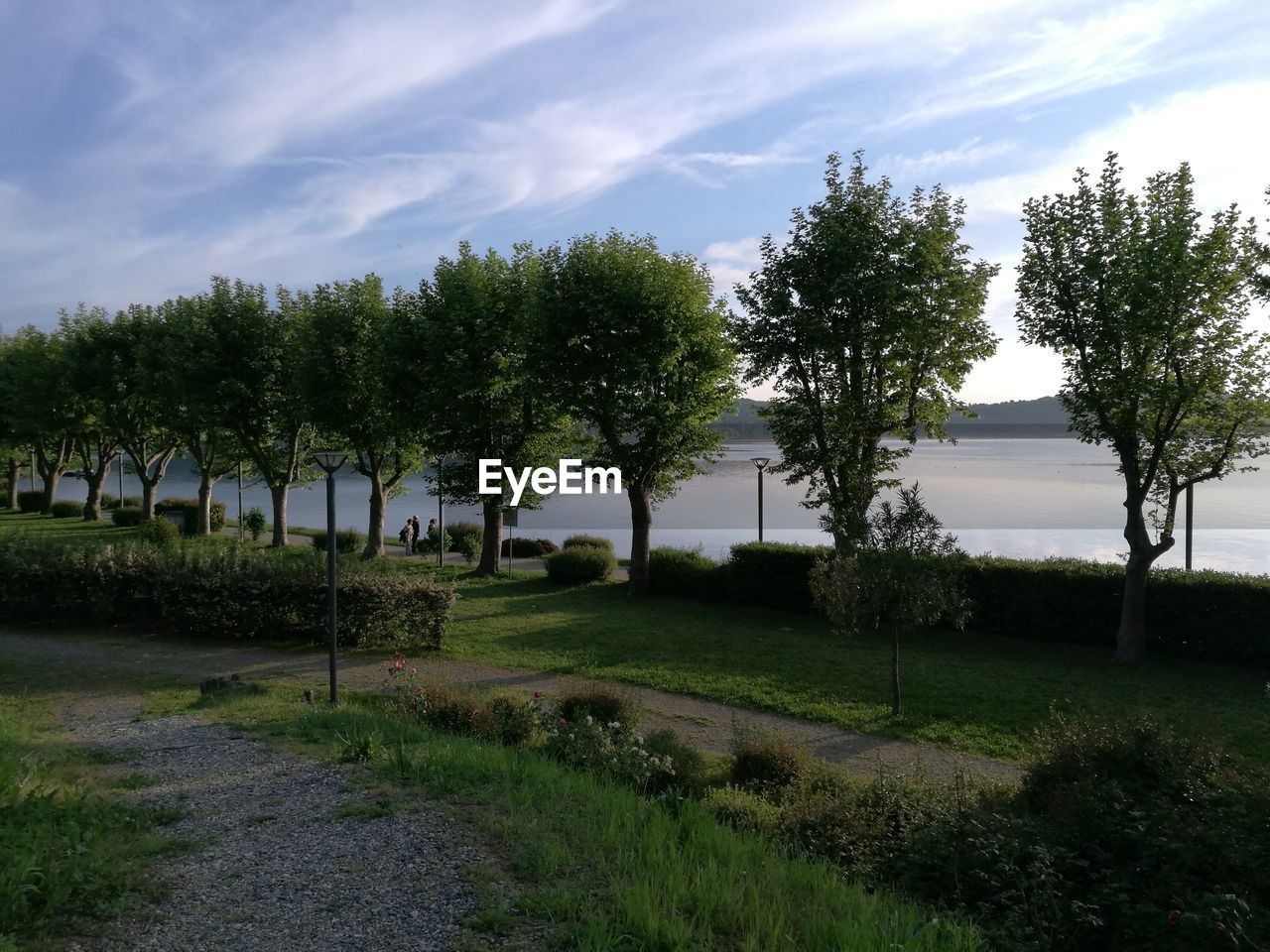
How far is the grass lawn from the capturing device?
11.7 metres

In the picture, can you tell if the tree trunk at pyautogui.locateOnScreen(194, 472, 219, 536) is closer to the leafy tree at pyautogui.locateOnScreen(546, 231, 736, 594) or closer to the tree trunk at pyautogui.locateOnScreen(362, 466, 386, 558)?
the tree trunk at pyautogui.locateOnScreen(362, 466, 386, 558)

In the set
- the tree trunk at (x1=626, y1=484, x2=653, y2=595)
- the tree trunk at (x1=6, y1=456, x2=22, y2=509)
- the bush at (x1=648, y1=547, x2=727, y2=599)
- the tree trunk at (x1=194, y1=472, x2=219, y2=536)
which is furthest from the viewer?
the tree trunk at (x1=6, y1=456, x2=22, y2=509)

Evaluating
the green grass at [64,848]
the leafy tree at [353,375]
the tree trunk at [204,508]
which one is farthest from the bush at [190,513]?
the green grass at [64,848]

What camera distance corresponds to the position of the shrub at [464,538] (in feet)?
111

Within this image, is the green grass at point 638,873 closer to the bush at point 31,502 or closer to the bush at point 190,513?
the bush at point 190,513

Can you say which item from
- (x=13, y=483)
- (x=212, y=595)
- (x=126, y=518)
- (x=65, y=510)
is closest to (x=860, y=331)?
(x=212, y=595)

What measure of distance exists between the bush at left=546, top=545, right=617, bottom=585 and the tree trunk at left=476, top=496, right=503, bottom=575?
104 inches

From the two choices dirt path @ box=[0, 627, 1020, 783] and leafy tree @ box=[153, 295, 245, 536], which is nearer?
dirt path @ box=[0, 627, 1020, 783]

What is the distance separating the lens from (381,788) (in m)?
6.86

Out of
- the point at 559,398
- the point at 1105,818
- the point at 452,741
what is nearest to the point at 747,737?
the point at 452,741

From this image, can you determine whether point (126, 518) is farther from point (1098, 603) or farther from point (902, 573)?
point (1098, 603)

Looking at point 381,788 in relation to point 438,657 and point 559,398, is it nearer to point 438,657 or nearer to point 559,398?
point 438,657

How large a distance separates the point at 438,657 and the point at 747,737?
795 centimetres

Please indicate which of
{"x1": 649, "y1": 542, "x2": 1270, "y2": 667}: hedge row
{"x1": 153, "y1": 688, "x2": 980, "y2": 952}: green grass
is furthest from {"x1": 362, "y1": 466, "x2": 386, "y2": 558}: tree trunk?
{"x1": 153, "y1": 688, "x2": 980, "y2": 952}: green grass
